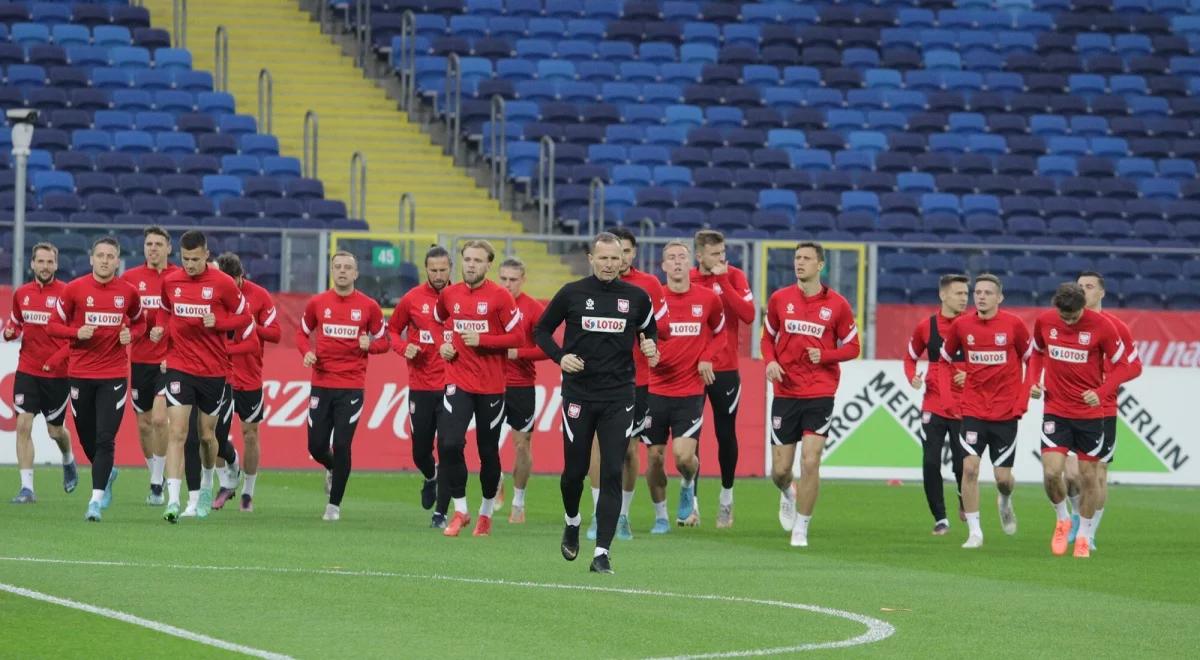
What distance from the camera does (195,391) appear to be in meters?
16.8

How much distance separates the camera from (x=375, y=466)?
25188 millimetres

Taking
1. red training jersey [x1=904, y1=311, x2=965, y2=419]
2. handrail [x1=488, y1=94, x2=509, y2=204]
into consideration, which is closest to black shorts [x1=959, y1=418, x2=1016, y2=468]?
red training jersey [x1=904, y1=311, x2=965, y2=419]

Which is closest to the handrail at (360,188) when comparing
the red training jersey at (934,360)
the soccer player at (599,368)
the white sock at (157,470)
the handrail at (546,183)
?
the handrail at (546,183)

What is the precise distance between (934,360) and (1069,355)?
6.92ft

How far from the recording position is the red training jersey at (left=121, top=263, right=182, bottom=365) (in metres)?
18.5

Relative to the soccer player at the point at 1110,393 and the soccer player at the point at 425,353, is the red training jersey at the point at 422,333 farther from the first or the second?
the soccer player at the point at 1110,393

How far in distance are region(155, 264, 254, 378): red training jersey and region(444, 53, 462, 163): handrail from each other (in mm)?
16725


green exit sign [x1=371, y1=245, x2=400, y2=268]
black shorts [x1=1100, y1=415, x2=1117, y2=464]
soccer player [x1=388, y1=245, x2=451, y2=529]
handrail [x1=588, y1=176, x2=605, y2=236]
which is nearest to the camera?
black shorts [x1=1100, y1=415, x2=1117, y2=464]

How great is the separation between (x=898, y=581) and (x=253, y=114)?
22763mm

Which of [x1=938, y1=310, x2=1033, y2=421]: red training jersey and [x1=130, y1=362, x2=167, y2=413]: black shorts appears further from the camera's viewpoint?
[x1=130, y1=362, x2=167, y2=413]: black shorts

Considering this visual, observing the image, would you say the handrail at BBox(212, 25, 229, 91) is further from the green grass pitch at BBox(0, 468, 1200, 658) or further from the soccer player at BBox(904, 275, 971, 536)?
the soccer player at BBox(904, 275, 971, 536)

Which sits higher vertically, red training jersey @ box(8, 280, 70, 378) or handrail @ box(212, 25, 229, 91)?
handrail @ box(212, 25, 229, 91)

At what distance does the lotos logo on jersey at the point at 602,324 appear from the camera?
13.3 m

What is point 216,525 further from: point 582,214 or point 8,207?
point 582,214
